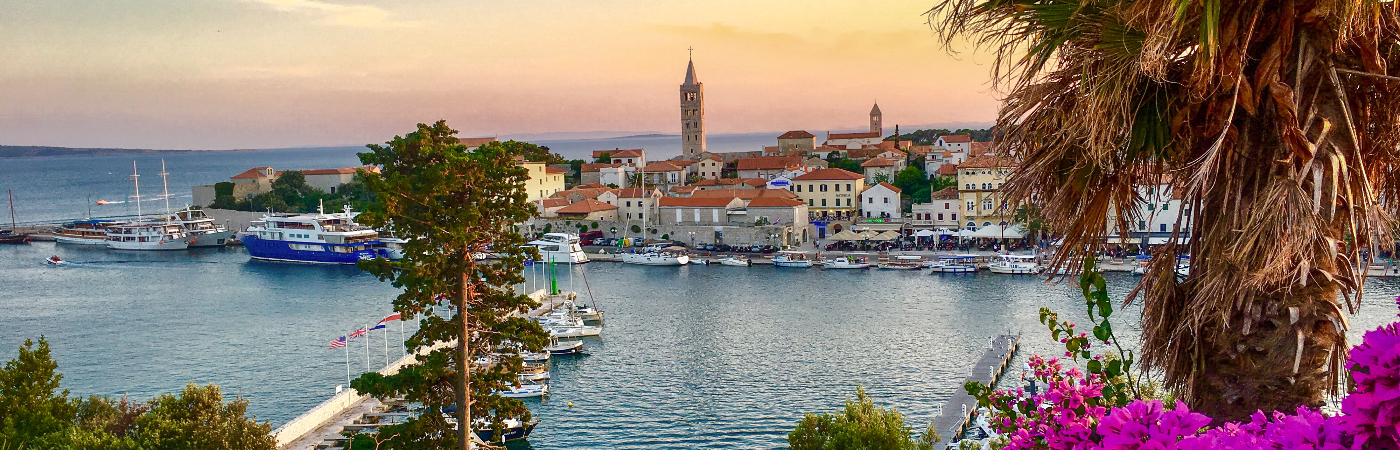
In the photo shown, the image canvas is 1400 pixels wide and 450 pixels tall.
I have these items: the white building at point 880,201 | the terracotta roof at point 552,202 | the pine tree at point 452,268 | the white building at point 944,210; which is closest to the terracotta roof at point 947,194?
the white building at point 944,210

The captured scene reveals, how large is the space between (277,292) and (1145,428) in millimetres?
36624

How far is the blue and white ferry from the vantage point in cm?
4228

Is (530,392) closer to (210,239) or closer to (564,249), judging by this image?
(564,249)

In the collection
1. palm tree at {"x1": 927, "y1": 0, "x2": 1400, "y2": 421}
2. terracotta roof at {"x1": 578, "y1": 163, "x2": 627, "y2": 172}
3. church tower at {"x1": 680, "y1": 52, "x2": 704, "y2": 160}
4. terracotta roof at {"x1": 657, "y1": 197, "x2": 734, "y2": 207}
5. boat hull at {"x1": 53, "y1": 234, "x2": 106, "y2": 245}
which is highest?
church tower at {"x1": 680, "y1": 52, "x2": 704, "y2": 160}

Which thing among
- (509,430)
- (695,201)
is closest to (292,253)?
(695,201)

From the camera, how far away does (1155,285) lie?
6.43ft

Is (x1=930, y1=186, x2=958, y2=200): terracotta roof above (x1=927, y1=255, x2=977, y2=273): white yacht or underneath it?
above

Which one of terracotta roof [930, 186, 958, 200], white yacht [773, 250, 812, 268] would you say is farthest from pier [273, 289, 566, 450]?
terracotta roof [930, 186, 958, 200]

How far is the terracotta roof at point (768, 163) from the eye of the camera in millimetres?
52438

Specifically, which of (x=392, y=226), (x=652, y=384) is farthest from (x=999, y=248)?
(x=392, y=226)

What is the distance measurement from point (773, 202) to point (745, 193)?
2.43 metres

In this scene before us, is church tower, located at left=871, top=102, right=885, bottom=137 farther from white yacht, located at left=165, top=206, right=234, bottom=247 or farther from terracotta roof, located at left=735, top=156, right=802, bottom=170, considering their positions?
white yacht, located at left=165, top=206, right=234, bottom=247

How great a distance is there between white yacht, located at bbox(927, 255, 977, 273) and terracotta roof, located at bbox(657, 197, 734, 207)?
35.1 ft

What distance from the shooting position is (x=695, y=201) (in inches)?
1692
